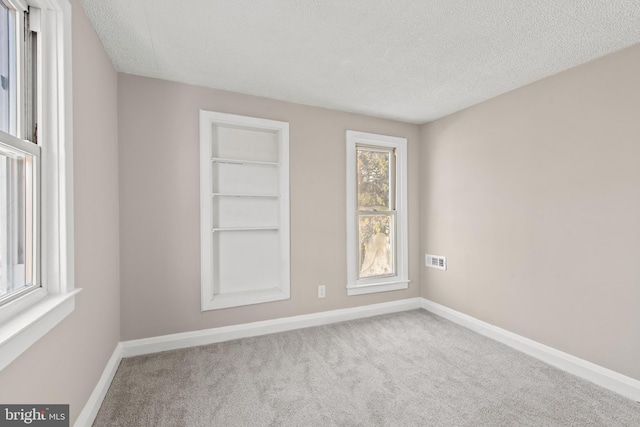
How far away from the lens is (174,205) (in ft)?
8.82

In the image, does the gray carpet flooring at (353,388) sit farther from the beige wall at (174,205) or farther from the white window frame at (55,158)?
the white window frame at (55,158)

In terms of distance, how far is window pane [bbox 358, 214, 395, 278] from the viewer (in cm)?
370

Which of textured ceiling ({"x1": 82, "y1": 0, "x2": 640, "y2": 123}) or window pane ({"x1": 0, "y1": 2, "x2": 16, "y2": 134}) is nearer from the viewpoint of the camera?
window pane ({"x1": 0, "y1": 2, "x2": 16, "y2": 134})

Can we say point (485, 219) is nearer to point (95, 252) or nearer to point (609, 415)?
point (609, 415)

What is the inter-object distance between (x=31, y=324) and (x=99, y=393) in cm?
118

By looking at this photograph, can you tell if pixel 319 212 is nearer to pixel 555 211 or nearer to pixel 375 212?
pixel 375 212

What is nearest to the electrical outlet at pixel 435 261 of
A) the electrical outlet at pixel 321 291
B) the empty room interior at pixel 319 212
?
the empty room interior at pixel 319 212

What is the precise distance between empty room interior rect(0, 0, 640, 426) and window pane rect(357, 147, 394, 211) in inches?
1.3

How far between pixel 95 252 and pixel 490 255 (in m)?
3.38

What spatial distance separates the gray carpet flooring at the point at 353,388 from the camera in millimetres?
1808

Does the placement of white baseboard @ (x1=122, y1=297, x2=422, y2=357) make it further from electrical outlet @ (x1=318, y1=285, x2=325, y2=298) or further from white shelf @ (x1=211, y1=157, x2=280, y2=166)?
white shelf @ (x1=211, y1=157, x2=280, y2=166)

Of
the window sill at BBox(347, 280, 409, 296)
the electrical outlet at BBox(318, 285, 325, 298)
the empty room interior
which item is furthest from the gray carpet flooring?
the window sill at BBox(347, 280, 409, 296)

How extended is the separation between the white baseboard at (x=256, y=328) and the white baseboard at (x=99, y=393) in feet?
0.64

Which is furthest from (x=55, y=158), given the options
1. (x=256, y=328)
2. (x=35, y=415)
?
(x=256, y=328)
